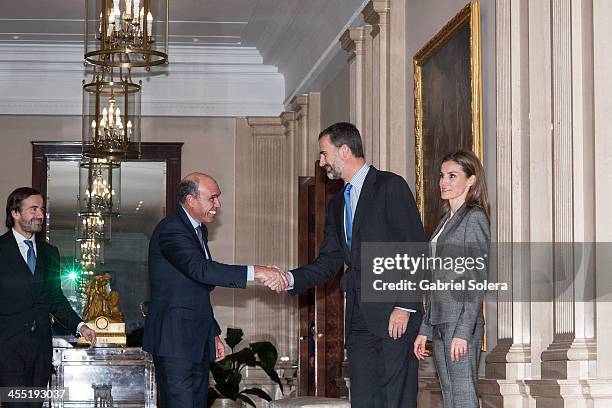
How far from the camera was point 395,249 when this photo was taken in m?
4.80

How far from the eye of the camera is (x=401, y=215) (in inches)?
190

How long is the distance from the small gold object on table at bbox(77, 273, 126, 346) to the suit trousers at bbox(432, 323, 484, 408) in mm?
5286

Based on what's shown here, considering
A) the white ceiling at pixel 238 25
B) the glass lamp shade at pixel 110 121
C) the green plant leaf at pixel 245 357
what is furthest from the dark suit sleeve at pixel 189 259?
the green plant leaf at pixel 245 357

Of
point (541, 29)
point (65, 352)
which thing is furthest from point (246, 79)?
point (541, 29)

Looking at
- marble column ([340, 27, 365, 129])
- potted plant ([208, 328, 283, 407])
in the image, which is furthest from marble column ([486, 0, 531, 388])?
potted plant ([208, 328, 283, 407])

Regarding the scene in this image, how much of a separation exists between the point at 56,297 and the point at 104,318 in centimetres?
302

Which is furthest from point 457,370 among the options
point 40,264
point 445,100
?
point 40,264

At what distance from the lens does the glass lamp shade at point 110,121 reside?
8406mm

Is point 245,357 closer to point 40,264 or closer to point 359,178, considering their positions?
point 40,264

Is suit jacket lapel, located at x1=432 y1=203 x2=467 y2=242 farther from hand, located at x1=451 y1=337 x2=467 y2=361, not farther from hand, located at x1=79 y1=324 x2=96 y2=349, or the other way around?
hand, located at x1=79 y1=324 x2=96 y2=349

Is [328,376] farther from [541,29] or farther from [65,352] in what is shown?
[541,29]

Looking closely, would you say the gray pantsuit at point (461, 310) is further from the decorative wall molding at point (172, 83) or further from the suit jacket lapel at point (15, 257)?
the decorative wall molding at point (172, 83)

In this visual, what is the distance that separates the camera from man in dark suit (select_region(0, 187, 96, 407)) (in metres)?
6.05

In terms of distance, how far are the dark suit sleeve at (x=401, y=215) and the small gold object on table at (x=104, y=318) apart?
506 centimetres
